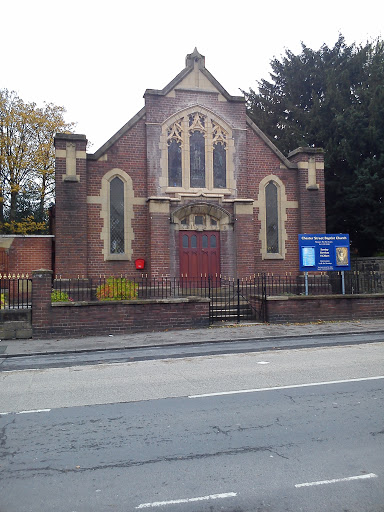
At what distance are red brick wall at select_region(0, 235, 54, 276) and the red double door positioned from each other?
5.45 meters

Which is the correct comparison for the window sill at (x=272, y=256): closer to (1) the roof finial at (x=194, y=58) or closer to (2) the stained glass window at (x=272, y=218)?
(2) the stained glass window at (x=272, y=218)

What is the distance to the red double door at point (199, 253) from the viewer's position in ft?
65.2

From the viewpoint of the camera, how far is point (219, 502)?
3.95m

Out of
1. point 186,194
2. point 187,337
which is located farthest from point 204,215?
point 187,337

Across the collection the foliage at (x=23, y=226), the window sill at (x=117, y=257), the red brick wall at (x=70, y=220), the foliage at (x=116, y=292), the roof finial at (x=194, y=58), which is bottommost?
the foliage at (x=116, y=292)

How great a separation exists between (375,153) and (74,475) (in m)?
25.0

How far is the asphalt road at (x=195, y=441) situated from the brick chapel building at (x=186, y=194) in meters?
10.7

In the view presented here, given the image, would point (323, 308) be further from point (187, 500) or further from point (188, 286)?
point (187, 500)

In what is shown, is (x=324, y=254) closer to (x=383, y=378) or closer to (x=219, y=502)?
(x=383, y=378)

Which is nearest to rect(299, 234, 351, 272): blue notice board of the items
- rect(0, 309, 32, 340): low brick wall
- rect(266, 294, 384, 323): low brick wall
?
rect(266, 294, 384, 323): low brick wall

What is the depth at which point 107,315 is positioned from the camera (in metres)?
14.8

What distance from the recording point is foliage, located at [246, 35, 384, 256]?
2461cm

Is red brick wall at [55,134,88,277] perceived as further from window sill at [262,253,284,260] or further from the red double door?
window sill at [262,253,284,260]

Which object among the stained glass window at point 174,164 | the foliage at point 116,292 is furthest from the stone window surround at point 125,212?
the foliage at point 116,292
